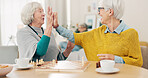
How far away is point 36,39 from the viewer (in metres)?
2.01

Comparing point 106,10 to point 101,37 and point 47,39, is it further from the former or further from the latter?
point 47,39

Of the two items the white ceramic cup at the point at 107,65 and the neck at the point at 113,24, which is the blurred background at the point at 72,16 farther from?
the white ceramic cup at the point at 107,65

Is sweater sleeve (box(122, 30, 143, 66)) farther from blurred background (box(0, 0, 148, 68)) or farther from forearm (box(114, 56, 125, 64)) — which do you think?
blurred background (box(0, 0, 148, 68))

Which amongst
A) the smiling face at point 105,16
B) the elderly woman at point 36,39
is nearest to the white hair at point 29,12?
the elderly woman at point 36,39

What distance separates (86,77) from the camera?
1.10 m

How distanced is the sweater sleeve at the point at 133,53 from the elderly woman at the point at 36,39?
635mm

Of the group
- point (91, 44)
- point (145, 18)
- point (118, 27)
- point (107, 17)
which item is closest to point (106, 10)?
point (107, 17)

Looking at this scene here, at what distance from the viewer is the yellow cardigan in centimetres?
167

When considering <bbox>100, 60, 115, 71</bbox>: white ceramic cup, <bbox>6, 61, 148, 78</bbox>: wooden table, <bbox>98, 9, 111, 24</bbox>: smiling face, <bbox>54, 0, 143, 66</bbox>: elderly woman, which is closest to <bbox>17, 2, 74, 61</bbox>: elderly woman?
<bbox>54, 0, 143, 66</bbox>: elderly woman

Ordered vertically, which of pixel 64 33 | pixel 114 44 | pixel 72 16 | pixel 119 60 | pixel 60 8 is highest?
pixel 60 8

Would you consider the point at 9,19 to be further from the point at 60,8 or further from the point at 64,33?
the point at 64,33

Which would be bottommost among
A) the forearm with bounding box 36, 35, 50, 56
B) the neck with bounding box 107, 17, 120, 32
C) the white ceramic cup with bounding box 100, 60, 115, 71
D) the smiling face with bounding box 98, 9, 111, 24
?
the white ceramic cup with bounding box 100, 60, 115, 71

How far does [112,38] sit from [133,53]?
0.76 ft

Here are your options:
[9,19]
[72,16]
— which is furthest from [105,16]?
[72,16]
